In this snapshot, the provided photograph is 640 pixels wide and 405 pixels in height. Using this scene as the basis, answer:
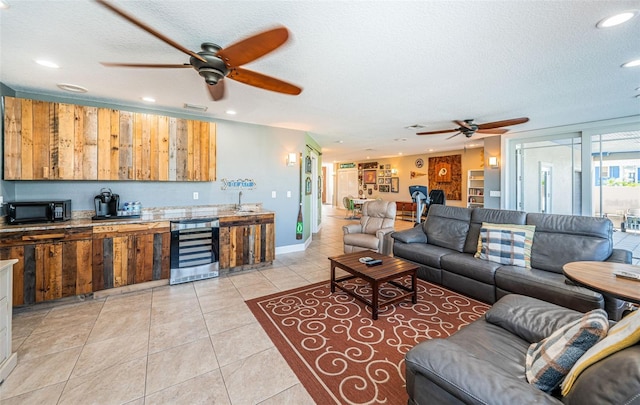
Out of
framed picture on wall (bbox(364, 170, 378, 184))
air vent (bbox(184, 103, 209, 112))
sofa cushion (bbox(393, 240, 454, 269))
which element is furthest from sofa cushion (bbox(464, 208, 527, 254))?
framed picture on wall (bbox(364, 170, 378, 184))

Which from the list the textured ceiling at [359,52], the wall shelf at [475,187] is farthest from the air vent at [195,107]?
the wall shelf at [475,187]

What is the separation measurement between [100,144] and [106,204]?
0.78m

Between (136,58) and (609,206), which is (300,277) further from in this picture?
(609,206)

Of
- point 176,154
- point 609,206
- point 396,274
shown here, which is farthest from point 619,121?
point 176,154

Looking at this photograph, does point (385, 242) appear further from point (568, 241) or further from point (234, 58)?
point (234, 58)

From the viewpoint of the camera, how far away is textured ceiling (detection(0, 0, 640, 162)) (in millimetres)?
1688

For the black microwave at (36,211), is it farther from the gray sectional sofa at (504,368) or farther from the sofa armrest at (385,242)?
the sofa armrest at (385,242)

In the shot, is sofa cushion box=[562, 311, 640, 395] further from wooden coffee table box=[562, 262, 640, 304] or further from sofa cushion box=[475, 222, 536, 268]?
sofa cushion box=[475, 222, 536, 268]

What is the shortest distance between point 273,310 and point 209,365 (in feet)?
2.91

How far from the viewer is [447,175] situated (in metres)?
8.95

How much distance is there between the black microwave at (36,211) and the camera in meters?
2.79

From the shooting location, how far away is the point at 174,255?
3.43 m

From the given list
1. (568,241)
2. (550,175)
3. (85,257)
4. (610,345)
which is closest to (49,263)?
(85,257)

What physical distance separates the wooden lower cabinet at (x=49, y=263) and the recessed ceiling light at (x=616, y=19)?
498 centimetres
